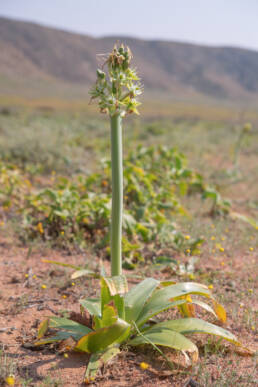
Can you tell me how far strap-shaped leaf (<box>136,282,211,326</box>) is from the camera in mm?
2311

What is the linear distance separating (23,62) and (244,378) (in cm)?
12503

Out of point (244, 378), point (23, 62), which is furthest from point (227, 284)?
point (23, 62)

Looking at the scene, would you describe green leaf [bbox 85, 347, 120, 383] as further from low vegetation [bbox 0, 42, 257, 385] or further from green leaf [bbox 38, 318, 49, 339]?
green leaf [bbox 38, 318, 49, 339]

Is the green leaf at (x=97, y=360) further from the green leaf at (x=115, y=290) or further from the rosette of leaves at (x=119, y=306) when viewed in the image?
the green leaf at (x=115, y=290)

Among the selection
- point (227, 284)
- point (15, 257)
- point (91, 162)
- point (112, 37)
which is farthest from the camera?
point (112, 37)

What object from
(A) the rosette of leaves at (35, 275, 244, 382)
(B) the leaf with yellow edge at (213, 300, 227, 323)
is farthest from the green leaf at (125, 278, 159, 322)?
(B) the leaf with yellow edge at (213, 300, 227, 323)

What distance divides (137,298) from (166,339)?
341mm

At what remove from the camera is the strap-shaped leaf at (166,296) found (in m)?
2.31

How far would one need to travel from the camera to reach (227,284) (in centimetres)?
339

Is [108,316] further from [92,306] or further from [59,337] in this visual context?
[59,337]

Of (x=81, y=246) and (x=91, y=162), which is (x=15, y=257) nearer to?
(x=81, y=246)

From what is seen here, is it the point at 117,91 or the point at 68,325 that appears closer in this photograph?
the point at 117,91

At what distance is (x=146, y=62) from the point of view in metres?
149

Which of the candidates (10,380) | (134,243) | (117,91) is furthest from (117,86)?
(134,243)
